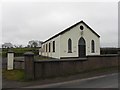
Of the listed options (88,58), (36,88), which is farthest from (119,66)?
(36,88)

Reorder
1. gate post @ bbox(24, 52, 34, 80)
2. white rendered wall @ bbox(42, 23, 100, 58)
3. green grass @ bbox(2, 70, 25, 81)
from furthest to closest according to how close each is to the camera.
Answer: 1. white rendered wall @ bbox(42, 23, 100, 58)
2. green grass @ bbox(2, 70, 25, 81)
3. gate post @ bbox(24, 52, 34, 80)

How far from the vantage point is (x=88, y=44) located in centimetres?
2656

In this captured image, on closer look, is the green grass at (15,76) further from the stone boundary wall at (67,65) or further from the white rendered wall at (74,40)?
the white rendered wall at (74,40)

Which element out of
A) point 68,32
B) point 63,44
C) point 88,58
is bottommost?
point 88,58

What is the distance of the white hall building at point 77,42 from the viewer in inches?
972

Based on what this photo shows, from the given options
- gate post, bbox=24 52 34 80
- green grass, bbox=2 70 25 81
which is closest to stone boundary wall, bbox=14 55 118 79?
gate post, bbox=24 52 34 80

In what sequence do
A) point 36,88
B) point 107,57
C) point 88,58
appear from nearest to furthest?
point 36,88, point 88,58, point 107,57

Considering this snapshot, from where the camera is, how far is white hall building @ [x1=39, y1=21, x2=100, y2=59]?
972 inches

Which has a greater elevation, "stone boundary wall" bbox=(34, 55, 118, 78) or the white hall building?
the white hall building

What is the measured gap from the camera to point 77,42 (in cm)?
2572

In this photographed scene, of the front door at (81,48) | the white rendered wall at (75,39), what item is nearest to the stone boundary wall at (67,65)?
the white rendered wall at (75,39)

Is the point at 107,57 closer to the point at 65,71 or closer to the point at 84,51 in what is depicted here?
the point at 65,71

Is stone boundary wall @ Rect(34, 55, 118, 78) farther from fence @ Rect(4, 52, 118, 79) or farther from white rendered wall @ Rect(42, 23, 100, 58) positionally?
white rendered wall @ Rect(42, 23, 100, 58)

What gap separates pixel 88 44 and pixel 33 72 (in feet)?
53.5
